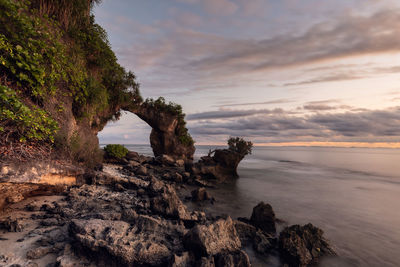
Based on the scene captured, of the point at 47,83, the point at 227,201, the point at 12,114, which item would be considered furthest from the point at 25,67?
the point at 227,201

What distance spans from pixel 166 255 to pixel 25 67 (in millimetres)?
7087

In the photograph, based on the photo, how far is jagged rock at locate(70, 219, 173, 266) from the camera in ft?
13.3

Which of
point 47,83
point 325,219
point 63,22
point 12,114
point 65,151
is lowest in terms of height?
point 325,219

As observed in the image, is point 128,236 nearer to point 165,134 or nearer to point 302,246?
point 302,246

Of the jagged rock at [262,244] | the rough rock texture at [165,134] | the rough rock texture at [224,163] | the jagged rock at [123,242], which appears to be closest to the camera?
the jagged rock at [123,242]

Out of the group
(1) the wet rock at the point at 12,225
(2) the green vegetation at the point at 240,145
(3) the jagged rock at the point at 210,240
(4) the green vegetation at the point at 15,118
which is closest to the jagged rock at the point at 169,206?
(3) the jagged rock at the point at 210,240

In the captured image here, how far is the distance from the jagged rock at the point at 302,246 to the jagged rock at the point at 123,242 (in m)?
3.89

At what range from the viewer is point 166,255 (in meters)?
4.26

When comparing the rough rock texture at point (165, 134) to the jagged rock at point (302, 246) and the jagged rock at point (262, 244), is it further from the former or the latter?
the jagged rock at point (302, 246)

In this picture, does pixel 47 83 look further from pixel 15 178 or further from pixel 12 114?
pixel 15 178

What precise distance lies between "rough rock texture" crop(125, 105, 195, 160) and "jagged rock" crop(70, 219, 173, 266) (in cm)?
2161

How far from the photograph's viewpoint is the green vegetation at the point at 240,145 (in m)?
21.5

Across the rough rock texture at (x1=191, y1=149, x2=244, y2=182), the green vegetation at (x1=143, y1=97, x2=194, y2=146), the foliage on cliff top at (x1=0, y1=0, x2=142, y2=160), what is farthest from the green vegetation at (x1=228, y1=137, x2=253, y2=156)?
the foliage on cliff top at (x1=0, y1=0, x2=142, y2=160)

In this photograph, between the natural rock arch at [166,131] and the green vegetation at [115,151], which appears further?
the natural rock arch at [166,131]
